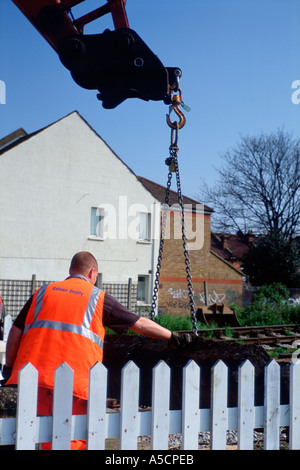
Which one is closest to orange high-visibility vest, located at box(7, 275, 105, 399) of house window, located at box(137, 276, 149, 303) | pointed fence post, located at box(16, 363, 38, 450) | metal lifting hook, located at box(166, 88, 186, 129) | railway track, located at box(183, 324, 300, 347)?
pointed fence post, located at box(16, 363, 38, 450)

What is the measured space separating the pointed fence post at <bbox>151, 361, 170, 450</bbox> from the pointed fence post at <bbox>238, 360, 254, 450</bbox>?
0.54m

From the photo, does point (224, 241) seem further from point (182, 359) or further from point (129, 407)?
point (129, 407)

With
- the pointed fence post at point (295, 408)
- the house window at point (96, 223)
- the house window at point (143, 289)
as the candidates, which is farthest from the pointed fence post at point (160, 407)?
the house window at point (143, 289)

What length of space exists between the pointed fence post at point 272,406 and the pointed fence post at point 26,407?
5.15 ft

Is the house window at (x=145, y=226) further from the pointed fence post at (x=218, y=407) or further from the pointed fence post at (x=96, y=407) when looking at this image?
the pointed fence post at (x=96, y=407)

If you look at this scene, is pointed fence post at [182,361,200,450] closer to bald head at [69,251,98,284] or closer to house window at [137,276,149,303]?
bald head at [69,251,98,284]

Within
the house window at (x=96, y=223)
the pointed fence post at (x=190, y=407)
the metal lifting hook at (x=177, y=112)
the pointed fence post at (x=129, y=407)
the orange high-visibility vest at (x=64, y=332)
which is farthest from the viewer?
the house window at (x=96, y=223)

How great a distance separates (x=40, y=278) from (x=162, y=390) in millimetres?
23031

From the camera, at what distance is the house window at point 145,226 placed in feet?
96.3

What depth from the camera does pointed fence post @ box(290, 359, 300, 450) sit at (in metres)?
3.68

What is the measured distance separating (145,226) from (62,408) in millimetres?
26752

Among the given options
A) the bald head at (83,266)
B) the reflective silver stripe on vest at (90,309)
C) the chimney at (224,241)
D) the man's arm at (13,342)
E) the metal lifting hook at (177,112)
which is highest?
the chimney at (224,241)

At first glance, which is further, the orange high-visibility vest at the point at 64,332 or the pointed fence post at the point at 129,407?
the orange high-visibility vest at the point at 64,332

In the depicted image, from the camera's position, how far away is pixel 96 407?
297 centimetres
